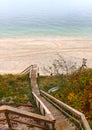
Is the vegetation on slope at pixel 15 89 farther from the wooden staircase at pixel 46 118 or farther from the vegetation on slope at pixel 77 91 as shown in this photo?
the vegetation on slope at pixel 77 91

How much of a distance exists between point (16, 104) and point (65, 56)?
23534 mm

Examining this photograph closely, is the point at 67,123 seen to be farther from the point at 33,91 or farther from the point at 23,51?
the point at 23,51

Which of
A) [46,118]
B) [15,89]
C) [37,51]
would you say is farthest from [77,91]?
[37,51]

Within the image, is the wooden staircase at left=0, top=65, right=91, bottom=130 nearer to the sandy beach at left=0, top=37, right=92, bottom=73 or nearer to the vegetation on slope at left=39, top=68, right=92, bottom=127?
the vegetation on slope at left=39, top=68, right=92, bottom=127

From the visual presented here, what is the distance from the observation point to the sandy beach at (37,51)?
35.7m

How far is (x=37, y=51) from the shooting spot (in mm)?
41688

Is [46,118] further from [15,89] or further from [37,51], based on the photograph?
[37,51]

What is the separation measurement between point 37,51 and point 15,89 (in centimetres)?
2328

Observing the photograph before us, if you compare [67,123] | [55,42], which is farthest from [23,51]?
[67,123]

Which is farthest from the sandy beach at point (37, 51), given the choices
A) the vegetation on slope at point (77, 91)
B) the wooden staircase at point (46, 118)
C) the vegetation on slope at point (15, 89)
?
the wooden staircase at point (46, 118)

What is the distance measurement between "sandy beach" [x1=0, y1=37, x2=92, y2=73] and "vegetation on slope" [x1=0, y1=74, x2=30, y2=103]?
37.3 feet

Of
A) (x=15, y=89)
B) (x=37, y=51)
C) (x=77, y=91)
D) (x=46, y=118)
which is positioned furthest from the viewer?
(x=37, y=51)

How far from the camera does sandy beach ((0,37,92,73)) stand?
35.7 m

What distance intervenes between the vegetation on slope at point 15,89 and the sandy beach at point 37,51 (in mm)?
11360
